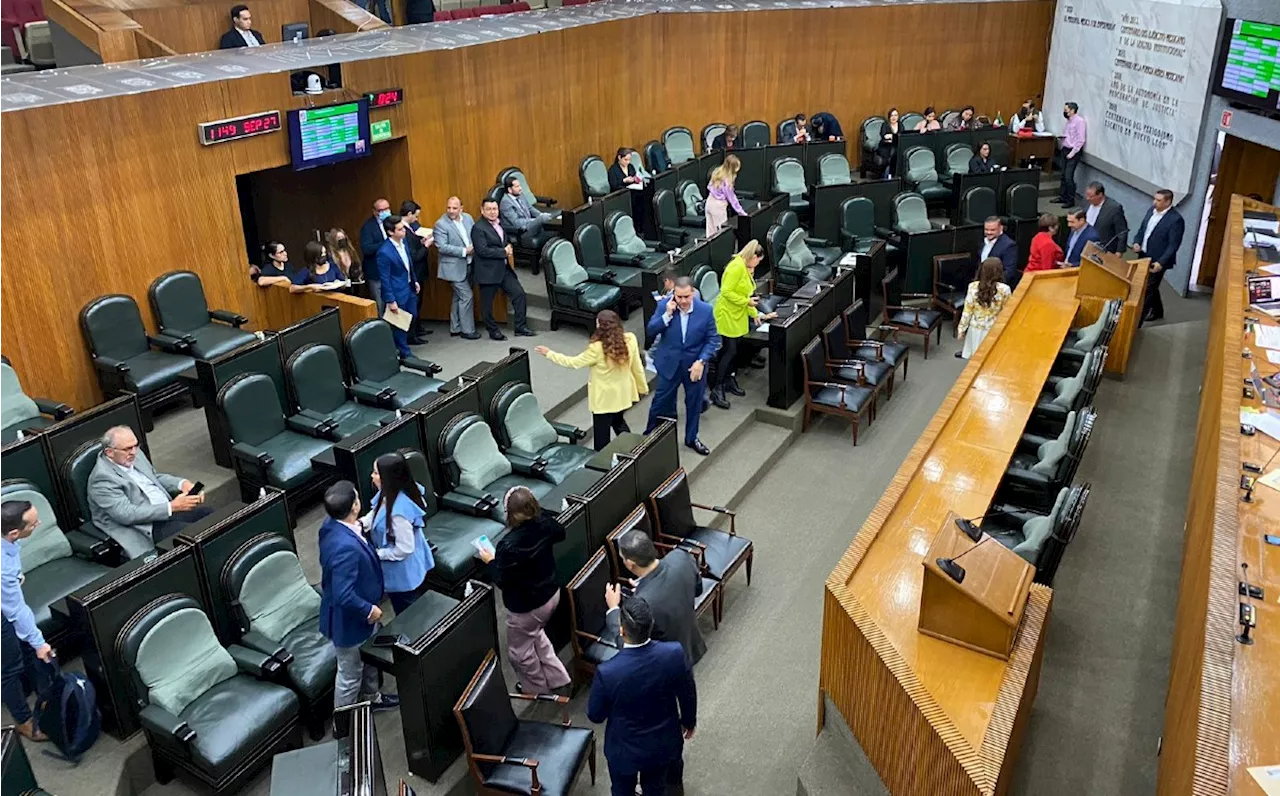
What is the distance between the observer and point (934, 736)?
3.65 m

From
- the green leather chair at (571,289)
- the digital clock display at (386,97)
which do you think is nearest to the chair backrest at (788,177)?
the green leather chair at (571,289)

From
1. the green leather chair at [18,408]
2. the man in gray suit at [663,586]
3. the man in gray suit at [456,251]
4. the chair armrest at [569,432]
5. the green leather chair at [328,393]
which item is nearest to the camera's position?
the man in gray suit at [663,586]

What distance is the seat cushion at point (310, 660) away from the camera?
15.2 ft

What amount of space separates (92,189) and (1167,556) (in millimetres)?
7131

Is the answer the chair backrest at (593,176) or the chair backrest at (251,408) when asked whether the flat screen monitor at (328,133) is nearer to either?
the chair backrest at (251,408)

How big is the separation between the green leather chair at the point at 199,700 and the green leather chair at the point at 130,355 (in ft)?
8.73

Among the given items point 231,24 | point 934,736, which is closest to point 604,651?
point 934,736

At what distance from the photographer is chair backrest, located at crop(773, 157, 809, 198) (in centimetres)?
Answer: 1223

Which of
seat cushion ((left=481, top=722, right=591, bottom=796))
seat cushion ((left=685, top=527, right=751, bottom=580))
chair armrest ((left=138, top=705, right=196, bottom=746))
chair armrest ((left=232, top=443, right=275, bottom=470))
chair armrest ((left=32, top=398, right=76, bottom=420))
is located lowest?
seat cushion ((left=481, top=722, right=591, bottom=796))

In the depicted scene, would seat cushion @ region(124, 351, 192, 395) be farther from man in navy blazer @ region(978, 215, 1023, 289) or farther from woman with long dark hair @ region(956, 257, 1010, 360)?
man in navy blazer @ region(978, 215, 1023, 289)

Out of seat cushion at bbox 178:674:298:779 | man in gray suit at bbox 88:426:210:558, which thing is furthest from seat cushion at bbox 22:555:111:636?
seat cushion at bbox 178:674:298:779

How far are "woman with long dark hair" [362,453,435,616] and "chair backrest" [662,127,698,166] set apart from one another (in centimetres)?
858

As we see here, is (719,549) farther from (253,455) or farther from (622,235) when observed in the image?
(622,235)

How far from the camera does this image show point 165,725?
429cm
